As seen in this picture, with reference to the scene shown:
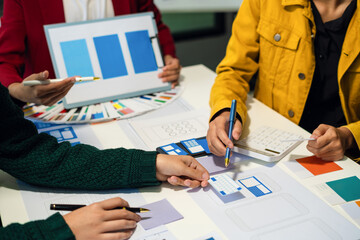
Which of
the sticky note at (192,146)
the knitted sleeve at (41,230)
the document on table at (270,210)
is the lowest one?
the document on table at (270,210)

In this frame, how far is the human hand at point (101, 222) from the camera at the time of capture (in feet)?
2.56

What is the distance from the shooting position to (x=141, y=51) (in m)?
1.54

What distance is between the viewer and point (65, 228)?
775mm

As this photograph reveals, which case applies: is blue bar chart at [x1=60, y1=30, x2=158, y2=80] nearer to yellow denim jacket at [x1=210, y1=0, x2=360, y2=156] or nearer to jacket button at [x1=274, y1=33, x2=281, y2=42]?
yellow denim jacket at [x1=210, y1=0, x2=360, y2=156]

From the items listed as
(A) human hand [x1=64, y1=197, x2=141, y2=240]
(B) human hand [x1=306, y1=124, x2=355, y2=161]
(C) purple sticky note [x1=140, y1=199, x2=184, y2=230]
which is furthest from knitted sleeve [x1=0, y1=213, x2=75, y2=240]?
(B) human hand [x1=306, y1=124, x2=355, y2=161]

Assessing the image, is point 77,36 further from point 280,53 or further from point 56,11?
point 280,53

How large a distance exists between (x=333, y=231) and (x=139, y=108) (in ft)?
2.61

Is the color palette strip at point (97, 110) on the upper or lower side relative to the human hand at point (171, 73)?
lower

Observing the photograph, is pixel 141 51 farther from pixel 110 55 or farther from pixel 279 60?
pixel 279 60

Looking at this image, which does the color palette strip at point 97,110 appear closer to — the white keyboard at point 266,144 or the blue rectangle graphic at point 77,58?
the blue rectangle graphic at point 77,58

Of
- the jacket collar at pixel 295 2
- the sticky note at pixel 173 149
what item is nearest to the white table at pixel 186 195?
the sticky note at pixel 173 149

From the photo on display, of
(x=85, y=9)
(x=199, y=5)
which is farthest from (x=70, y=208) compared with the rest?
(x=199, y=5)

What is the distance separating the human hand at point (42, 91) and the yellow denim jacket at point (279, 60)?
49cm

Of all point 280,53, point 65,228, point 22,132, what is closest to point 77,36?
point 22,132
